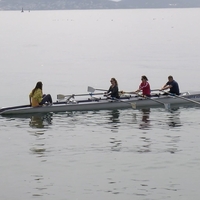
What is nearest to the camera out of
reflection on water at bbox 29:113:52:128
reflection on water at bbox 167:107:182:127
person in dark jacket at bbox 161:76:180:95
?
reflection on water at bbox 29:113:52:128

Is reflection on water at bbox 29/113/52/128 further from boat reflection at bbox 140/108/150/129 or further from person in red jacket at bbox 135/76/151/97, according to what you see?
person in red jacket at bbox 135/76/151/97

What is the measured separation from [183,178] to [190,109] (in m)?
14.2

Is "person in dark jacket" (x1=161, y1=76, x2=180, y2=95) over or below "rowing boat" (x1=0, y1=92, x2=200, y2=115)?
over

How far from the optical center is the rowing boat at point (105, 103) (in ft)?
114

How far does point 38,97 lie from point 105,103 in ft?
13.2

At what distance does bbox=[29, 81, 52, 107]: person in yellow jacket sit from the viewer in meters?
33.9

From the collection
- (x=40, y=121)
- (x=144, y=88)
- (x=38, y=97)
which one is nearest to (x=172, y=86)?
(x=144, y=88)

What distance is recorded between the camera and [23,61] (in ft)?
255

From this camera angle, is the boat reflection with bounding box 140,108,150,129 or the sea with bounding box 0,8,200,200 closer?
the sea with bounding box 0,8,200,200

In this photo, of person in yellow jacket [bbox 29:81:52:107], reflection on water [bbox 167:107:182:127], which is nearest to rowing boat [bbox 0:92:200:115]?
person in yellow jacket [bbox 29:81:52:107]

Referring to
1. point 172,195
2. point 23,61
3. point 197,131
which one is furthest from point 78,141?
point 23,61

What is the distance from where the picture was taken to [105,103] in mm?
36188

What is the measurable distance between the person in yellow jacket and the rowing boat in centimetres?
27

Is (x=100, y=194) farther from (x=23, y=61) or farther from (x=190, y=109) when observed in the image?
(x=23, y=61)
